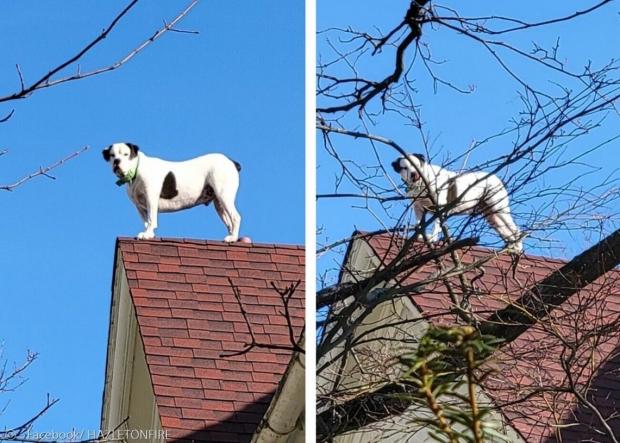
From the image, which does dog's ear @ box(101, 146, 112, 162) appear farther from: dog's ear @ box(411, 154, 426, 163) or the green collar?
dog's ear @ box(411, 154, 426, 163)

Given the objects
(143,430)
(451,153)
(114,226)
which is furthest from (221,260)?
(451,153)

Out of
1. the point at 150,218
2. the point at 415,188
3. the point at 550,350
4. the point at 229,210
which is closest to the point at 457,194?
the point at 415,188

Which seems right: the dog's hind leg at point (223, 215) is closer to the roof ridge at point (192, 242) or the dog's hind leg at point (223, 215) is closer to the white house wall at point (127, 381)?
the roof ridge at point (192, 242)

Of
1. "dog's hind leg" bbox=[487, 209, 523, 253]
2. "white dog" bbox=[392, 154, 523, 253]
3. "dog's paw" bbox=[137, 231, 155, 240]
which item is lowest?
"dog's hind leg" bbox=[487, 209, 523, 253]

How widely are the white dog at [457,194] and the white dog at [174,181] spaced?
28 cm

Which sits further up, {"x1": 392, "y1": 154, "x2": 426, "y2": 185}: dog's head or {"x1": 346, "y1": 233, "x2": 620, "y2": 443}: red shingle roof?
{"x1": 392, "y1": 154, "x2": 426, "y2": 185}: dog's head

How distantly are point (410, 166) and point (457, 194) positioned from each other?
0.28 feet

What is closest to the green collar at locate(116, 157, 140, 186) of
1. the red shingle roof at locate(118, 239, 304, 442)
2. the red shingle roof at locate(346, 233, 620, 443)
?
the red shingle roof at locate(118, 239, 304, 442)

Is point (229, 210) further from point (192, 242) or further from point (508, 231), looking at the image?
point (508, 231)

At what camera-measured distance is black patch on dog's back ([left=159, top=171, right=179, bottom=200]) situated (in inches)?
66.1

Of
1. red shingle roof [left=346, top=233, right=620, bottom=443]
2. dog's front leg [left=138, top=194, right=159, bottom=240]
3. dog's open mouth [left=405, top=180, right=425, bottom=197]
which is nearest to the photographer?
red shingle roof [left=346, top=233, right=620, bottom=443]

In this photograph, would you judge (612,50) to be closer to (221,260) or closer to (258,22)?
(258,22)

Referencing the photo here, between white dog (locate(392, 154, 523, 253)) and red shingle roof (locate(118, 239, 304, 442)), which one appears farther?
red shingle roof (locate(118, 239, 304, 442))

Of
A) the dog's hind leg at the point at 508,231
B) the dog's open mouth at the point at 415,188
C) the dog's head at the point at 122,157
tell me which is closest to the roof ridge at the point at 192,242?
the dog's head at the point at 122,157
